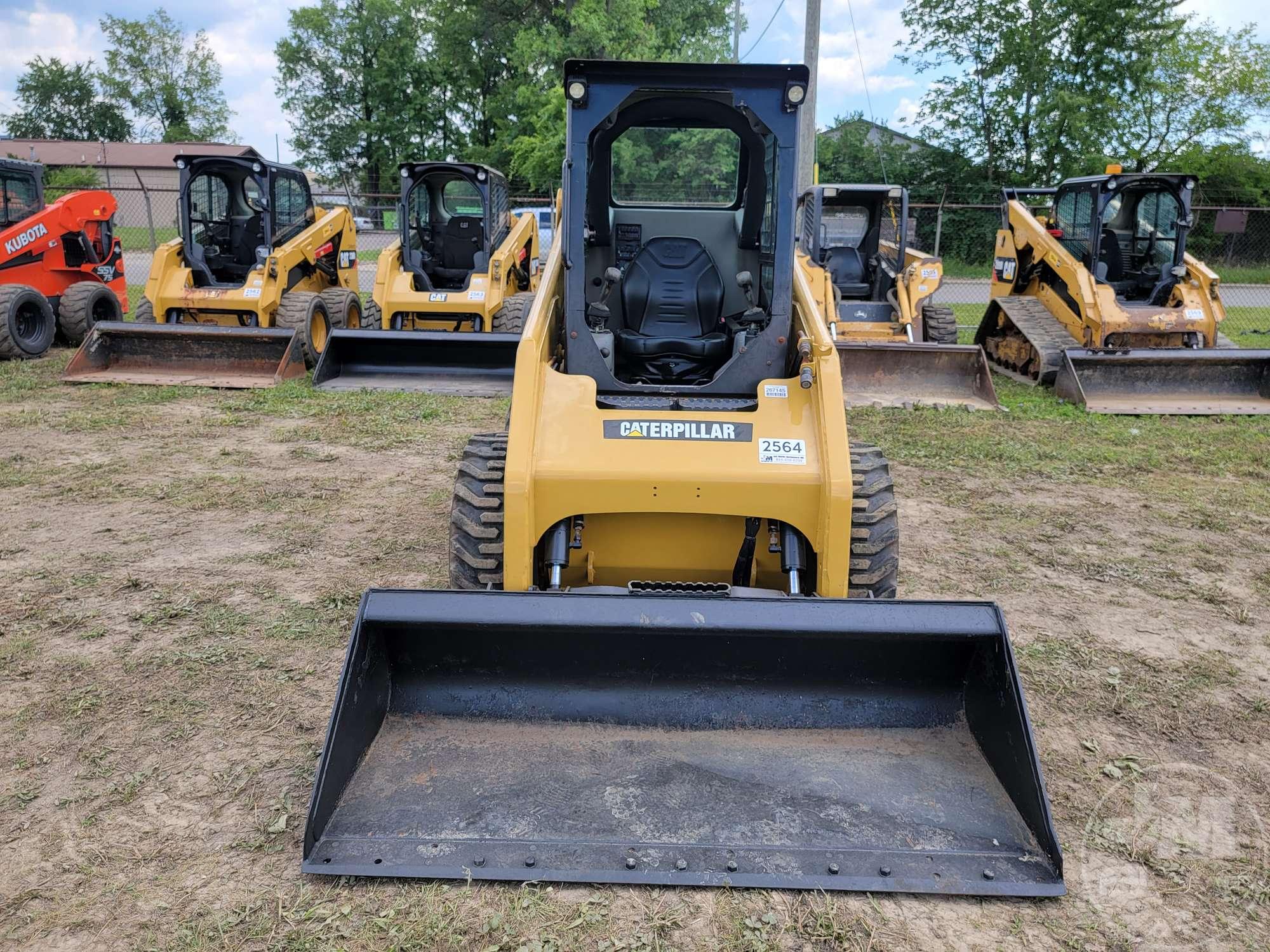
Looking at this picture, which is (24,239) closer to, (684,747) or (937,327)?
(937,327)

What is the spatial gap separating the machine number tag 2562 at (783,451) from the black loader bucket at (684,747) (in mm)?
703

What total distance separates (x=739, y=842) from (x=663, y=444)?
1498mm

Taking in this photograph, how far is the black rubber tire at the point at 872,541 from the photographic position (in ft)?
12.0

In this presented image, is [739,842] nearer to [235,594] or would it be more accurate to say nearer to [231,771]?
[231,771]

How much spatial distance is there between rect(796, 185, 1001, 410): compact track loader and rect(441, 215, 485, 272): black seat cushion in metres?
4.12

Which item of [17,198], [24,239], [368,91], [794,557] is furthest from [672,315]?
[368,91]

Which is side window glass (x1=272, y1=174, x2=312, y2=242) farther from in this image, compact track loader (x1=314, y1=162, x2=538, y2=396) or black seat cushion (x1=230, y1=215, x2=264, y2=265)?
compact track loader (x1=314, y1=162, x2=538, y2=396)

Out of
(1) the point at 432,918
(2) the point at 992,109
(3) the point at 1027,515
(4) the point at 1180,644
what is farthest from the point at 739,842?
(2) the point at 992,109

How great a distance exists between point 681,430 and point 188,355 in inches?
308

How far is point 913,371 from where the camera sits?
379 inches

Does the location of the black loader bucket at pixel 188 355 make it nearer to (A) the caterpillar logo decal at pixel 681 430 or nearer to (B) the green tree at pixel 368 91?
(A) the caterpillar logo decal at pixel 681 430

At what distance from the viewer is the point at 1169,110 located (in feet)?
90.2

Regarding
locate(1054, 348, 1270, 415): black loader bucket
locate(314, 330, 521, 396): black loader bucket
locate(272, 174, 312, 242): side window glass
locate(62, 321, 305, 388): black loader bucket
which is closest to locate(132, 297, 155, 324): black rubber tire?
locate(62, 321, 305, 388): black loader bucket

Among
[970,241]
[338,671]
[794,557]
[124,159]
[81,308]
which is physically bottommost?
[338,671]
